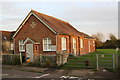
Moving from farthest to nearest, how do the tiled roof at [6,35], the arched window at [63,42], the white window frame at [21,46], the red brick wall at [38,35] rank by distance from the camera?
the tiled roof at [6,35] < the white window frame at [21,46] < the arched window at [63,42] < the red brick wall at [38,35]

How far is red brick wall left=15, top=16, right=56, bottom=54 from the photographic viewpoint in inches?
707

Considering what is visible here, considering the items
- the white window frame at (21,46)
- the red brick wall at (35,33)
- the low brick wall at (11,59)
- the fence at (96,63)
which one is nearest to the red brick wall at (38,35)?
the red brick wall at (35,33)

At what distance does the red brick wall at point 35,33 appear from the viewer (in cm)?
1796

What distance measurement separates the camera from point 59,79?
9453mm

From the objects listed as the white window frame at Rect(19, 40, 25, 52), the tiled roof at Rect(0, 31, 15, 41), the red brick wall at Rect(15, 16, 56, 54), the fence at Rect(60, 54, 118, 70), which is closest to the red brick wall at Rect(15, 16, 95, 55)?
the red brick wall at Rect(15, 16, 56, 54)

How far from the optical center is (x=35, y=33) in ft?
62.1

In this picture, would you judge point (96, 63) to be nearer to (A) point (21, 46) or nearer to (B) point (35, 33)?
(B) point (35, 33)

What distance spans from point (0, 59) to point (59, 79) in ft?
37.3

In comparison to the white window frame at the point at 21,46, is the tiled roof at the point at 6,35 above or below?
above

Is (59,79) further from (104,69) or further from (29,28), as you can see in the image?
(29,28)

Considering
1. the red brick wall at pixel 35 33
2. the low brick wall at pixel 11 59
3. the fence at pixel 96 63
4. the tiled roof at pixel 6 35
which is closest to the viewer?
the fence at pixel 96 63

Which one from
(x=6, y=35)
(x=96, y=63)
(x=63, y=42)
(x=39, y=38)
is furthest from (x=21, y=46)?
(x=6, y=35)

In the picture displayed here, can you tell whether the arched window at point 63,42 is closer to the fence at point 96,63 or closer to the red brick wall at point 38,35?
the red brick wall at point 38,35

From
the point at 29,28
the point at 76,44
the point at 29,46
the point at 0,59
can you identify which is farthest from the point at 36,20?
the point at 76,44
